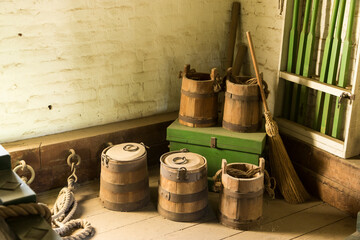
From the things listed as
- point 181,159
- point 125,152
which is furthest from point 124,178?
point 181,159

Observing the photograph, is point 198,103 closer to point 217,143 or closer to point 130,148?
point 217,143

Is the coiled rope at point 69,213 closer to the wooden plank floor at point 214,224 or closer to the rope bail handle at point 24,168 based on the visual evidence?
the wooden plank floor at point 214,224

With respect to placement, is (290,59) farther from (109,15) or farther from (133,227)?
(133,227)

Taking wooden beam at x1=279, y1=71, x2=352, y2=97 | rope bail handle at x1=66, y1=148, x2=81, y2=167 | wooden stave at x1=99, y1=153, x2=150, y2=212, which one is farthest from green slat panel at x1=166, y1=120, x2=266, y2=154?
rope bail handle at x1=66, y1=148, x2=81, y2=167

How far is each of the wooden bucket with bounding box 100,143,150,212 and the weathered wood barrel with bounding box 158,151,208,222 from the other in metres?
0.18

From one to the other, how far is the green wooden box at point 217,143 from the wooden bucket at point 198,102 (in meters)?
0.07

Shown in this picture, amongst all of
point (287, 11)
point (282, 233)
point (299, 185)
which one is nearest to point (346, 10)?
point (287, 11)

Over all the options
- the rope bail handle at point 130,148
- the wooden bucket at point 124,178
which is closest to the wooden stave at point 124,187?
the wooden bucket at point 124,178

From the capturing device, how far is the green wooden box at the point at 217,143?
3785mm

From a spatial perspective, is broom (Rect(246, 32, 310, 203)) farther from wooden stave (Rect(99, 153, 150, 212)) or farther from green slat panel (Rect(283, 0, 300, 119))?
wooden stave (Rect(99, 153, 150, 212))

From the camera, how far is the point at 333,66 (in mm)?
3680

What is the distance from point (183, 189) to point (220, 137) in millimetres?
611

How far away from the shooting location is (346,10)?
3621 millimetres

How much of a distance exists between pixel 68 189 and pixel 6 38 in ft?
4.23
